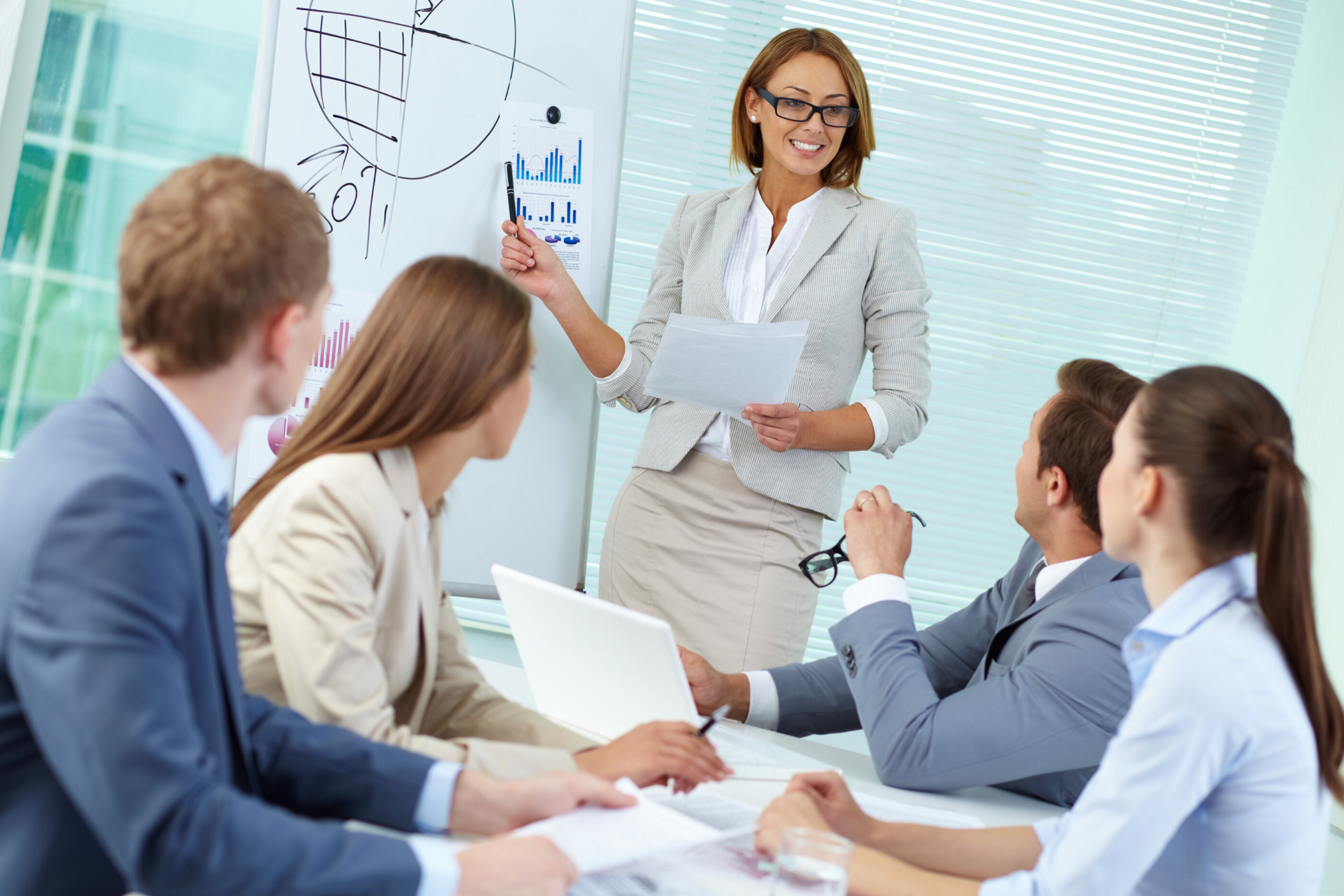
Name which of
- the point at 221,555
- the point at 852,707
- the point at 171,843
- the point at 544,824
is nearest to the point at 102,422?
the point at 221,555

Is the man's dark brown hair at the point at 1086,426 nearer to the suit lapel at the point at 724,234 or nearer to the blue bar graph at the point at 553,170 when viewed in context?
the suit lapel at the point at 724,234

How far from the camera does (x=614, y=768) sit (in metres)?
1.14

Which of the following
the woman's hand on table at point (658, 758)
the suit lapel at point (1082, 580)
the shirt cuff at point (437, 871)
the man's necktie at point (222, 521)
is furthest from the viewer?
the suit lapel at point (1082, 580)

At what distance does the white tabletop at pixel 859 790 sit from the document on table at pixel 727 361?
2.29ft

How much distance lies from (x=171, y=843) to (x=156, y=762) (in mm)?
59

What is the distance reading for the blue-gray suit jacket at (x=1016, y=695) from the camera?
1.45 meters

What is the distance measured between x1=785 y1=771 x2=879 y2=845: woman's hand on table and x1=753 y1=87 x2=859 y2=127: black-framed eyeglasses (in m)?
1.55

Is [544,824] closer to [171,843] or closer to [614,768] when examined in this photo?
[614,768]

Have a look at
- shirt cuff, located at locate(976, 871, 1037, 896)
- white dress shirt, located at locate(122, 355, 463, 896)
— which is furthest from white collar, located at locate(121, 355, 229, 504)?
shirt cuff, located at locate(976, 871, 1037, 896)

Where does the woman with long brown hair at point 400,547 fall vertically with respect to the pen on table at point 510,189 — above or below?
below

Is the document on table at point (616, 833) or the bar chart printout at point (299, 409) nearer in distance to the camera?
the document on table at point (616, 833)

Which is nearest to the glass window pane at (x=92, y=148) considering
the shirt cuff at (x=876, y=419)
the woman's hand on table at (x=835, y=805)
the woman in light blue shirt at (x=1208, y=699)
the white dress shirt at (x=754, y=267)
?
the white dress shirt at (x=754, y=267)

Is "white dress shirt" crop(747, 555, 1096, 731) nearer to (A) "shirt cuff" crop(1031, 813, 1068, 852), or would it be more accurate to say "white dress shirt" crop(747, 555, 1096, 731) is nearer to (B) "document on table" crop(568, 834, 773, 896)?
(A) "shirt cuff" crop(1031, 813, 1068, 852)

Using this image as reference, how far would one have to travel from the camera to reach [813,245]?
238 centimetres
